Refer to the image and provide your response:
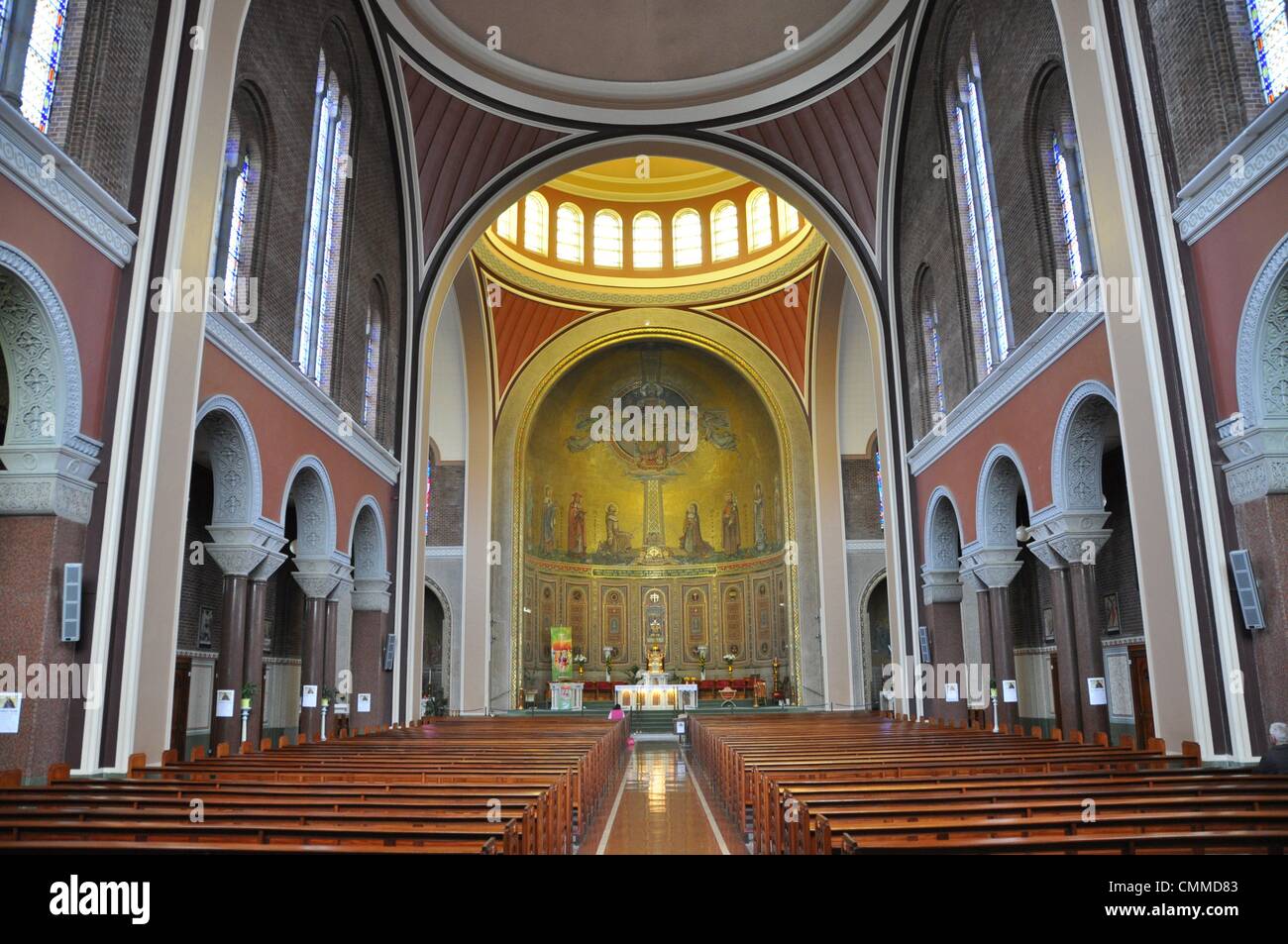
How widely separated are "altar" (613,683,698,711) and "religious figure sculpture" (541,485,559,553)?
22.5 feet

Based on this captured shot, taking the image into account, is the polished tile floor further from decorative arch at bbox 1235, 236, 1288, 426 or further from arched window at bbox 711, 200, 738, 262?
arched window at bbox 711, 200, 738, 262

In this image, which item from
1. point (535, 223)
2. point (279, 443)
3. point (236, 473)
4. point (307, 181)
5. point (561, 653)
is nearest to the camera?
point (236, 473)

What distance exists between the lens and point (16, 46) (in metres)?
8.48

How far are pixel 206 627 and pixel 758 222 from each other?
2181cm

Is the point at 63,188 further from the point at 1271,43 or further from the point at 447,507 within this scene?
the point at 447,507

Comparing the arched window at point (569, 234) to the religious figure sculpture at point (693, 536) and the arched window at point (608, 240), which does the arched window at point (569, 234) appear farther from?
the religious figure sculpture at point (693, 536)

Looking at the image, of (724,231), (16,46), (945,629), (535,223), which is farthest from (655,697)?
(16,46)

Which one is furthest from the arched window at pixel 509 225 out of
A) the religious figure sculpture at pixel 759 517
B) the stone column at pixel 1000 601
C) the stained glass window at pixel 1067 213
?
the stone column at pixel 1000 601

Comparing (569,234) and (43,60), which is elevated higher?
(569,234)

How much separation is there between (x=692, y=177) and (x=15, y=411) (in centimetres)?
2633

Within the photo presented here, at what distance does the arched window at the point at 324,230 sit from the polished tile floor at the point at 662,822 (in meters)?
8.45

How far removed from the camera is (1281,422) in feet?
28.8

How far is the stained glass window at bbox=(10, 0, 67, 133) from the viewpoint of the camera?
28.6 ft

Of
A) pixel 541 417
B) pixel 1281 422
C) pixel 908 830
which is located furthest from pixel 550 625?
pixel 908 830
